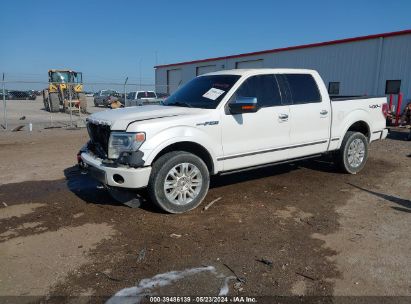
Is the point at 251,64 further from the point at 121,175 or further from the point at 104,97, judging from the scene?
the point at 121,175

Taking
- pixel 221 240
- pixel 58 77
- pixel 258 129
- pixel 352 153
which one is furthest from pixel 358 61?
pixel 58 77

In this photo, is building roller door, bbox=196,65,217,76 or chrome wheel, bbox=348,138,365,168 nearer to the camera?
chrome wheel, bbox=348,138,365,168

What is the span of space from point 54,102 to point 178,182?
2230 cm

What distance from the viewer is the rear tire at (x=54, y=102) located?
24578 millimetres

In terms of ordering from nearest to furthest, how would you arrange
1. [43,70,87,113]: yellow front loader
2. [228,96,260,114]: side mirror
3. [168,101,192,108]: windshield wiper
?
[228,96,260,114]: side mirror → [168,101,192,108]: windshield wiper → [43,70,87,113]: yellow front loader

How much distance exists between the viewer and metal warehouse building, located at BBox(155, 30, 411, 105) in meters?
17.2

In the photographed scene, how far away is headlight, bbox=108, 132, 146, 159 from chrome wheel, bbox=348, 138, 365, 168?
4211mm

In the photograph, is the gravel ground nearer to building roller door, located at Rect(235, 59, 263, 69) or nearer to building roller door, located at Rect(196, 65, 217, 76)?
building roller door, located at Rect(196, 65, 217, 76)

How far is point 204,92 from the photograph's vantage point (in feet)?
18.6

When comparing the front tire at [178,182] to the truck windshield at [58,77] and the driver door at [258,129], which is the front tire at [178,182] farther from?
the truck windshield at [58,77]

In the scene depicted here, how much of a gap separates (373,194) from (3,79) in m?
14.6

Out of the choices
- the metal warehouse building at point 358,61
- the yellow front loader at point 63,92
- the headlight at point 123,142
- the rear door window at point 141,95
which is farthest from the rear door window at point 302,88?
the rear door window at point 141,95

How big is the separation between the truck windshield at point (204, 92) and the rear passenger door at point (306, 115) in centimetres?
97

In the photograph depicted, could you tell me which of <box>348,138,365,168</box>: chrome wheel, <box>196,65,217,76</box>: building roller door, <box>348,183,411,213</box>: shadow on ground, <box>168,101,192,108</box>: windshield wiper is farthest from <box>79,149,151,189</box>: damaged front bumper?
<box>196,65,217,76</box>: building roller door
